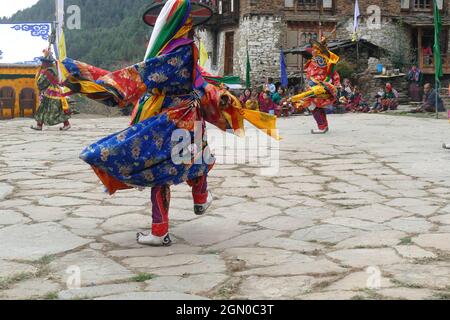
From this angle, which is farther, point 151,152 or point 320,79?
point 320,79

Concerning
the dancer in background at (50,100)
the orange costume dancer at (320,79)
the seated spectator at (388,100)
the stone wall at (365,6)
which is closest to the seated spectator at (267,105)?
the seated spectator at (388,100)

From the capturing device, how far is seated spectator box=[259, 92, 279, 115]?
17938mm

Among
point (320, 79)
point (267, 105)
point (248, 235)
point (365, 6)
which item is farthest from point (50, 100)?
point (365, 6)

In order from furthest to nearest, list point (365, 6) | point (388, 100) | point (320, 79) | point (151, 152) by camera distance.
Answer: point (365, 6) < point (388, 100) < point (320, 79) < point (151, 152)

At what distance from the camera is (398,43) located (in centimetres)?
2748

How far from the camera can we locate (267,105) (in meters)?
18.1

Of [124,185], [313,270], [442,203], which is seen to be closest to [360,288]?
[313,270]

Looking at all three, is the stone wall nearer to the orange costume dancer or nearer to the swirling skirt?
the orange costume dancer

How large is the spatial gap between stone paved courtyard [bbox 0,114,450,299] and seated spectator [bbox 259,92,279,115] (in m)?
10.5

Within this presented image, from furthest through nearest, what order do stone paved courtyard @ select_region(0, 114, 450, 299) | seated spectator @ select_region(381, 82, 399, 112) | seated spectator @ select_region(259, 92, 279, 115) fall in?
1. seated spectator @ select_region(381, 82, 399, 112)
2. seated spectator @ select_region(259, 92, 279, 115)
3. stone paved courtyard @ select_region(0, 114, 450, 299)

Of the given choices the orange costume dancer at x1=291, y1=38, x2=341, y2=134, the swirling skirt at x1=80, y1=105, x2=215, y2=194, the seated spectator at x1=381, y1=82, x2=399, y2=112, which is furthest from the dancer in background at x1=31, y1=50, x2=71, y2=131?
the seated spectator at x1=381, y1=82, x2=399, y2=112

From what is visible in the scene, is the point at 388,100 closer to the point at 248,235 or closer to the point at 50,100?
the point at 50,100

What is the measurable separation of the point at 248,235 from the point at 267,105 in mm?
14115

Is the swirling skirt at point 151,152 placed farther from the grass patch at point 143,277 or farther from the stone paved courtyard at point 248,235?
the grass patch at point 143,277
